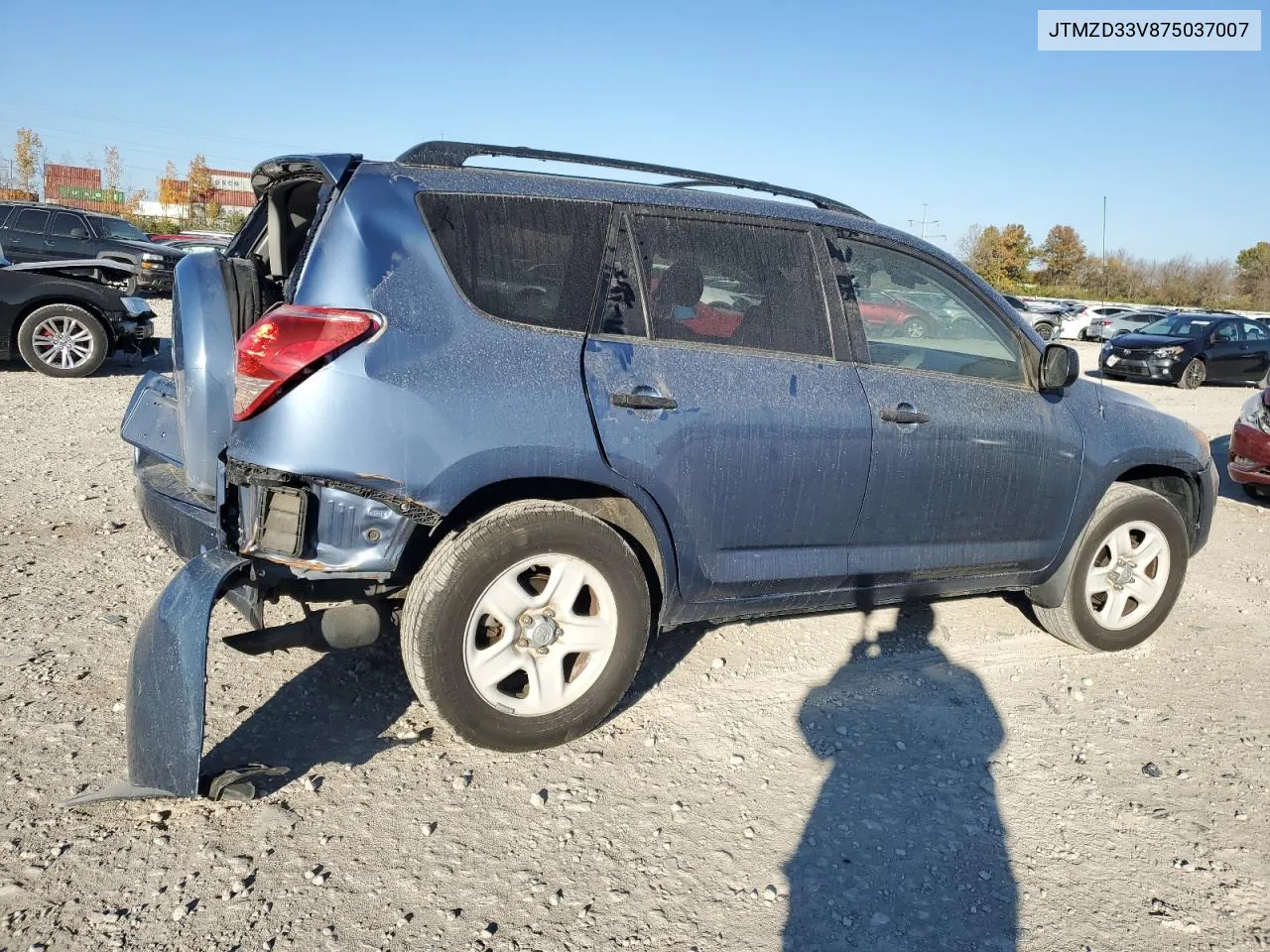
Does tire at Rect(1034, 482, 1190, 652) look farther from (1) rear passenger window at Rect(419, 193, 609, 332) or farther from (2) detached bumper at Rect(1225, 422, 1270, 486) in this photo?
(2) detached bumper at Rect(1225, 422, 1270, 486)

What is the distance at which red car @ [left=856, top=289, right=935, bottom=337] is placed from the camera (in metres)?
3.79

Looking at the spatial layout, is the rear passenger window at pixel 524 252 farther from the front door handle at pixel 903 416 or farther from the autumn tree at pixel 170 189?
the autumn tree at pixel 170 189

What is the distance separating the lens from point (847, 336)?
370cm

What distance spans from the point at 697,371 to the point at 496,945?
184cm

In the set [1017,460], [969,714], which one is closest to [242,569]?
[969,714]

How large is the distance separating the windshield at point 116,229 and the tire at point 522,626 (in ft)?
55.7

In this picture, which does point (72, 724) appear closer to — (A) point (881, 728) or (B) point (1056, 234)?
(A) point (881, 728)

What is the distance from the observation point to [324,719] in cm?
343

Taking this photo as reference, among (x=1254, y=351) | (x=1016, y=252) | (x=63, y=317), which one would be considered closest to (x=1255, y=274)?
(x=1016, y=252)

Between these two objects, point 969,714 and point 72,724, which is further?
point 969,714

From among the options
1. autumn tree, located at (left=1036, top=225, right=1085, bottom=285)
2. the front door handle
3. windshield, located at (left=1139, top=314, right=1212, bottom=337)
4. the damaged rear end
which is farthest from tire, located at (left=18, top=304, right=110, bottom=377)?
autumn tree, located at (left=1036, top=225, right=1085, bottom=285)

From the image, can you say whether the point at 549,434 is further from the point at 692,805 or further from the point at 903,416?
the point at 903,416

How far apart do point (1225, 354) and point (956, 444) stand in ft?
57.1

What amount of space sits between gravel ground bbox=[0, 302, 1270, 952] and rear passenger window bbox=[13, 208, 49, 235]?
546 inches
